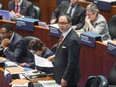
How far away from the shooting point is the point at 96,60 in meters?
3.89

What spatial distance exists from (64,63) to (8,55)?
1109mm

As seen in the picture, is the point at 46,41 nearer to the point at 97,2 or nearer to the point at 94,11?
Answer: the point at 94,11

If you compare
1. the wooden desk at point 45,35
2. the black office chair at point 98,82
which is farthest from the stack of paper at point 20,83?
the wooden desk at point 45,35

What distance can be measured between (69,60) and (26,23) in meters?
1.97

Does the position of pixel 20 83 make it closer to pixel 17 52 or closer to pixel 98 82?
pixel 98 82

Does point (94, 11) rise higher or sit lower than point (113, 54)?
higher

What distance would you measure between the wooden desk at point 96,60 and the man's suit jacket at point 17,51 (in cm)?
67

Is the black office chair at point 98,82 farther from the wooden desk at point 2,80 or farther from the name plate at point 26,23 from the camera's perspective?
the name plate at point 26,23

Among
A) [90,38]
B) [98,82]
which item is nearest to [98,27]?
[90,38]

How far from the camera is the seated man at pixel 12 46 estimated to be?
401 centimetres

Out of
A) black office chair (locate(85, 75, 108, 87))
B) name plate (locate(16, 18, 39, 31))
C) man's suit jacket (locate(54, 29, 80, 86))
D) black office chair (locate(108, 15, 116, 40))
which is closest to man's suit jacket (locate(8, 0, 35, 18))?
name plate (locate(16, 18, 39, 31))

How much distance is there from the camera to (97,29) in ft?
14.1

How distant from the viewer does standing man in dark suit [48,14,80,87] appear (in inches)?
119

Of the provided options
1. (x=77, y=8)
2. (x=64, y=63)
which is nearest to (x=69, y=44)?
(x=64, y=63)
